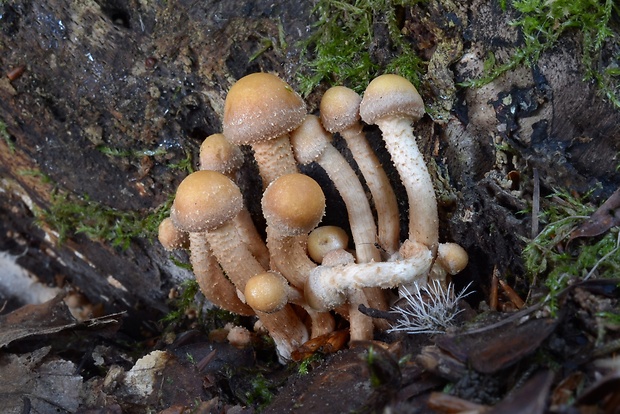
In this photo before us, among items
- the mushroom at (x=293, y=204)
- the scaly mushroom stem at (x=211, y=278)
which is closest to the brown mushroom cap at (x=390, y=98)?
the mushroom at (x=293, y=204)

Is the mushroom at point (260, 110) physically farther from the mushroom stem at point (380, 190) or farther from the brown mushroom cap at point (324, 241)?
the brown mushroom cap at point (324, 241)

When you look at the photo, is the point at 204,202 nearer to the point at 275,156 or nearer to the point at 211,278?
the point at 275,156

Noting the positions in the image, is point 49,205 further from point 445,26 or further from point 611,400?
point 611,400

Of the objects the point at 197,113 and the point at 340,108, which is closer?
the point at 340,108

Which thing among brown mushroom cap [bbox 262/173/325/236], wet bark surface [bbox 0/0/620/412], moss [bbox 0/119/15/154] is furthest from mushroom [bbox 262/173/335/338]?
moss [bbox 0/119/15/154]

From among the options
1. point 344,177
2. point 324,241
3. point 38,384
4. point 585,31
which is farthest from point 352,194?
point 38,384

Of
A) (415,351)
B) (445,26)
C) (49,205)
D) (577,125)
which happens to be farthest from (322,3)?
(49,205)

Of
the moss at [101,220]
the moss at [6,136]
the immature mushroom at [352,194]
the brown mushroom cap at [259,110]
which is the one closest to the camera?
the brown mushroom cap at [259,110]
